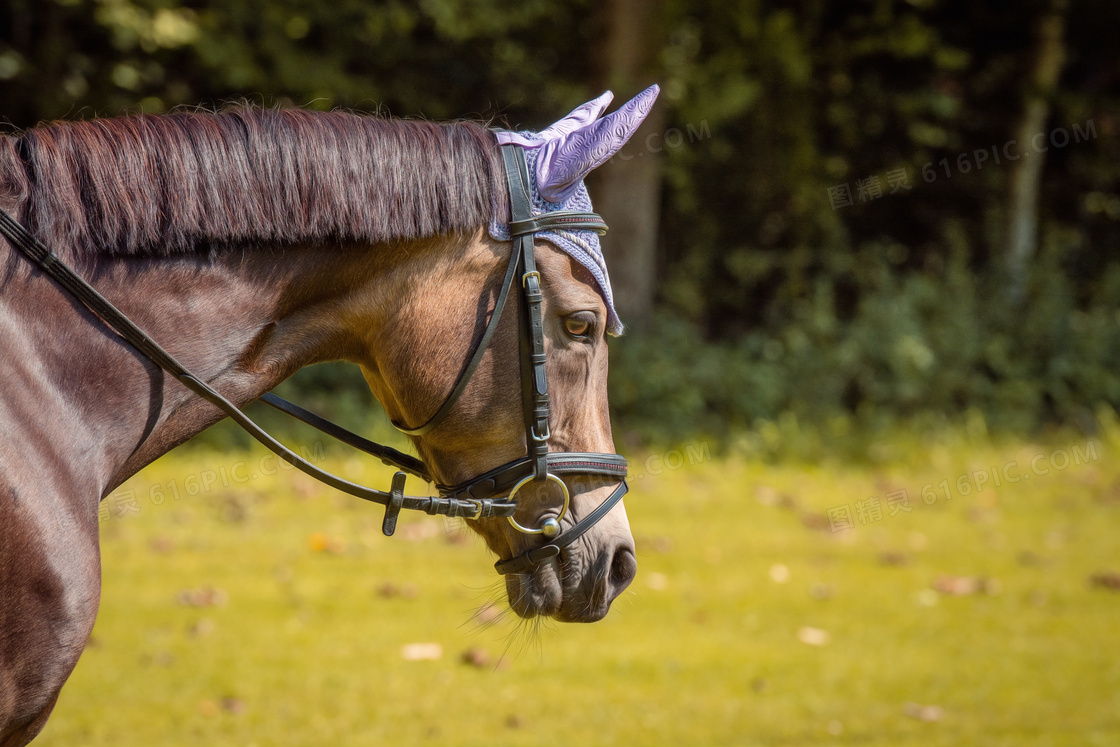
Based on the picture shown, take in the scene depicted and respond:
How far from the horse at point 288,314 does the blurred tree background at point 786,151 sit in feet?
22.0

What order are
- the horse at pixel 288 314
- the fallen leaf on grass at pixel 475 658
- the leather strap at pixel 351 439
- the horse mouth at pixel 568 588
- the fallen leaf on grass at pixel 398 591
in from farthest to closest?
the fallen leaf on grass at pixel 398 591 < the fallen leaf on grass at pixel 475 658 < the leather strap at pixel 351 439 < the horse mouth at pixel 568 588 < the horse at pixel 288 314

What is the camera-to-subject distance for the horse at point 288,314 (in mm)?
1749

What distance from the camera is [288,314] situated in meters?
2.04

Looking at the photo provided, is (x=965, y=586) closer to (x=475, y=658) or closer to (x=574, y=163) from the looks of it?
(x=475, y=658)

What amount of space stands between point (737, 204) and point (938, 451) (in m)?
4.81

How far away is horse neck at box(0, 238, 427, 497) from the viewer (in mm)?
1774

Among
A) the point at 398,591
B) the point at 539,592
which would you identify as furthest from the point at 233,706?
the point at 539,592

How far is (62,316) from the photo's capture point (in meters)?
1.79

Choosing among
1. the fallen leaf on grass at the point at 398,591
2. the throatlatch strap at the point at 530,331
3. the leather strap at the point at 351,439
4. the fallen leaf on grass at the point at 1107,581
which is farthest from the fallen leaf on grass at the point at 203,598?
the fallen leaf on grass at the point at 1107,581

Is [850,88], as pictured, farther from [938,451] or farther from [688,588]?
[688,588]

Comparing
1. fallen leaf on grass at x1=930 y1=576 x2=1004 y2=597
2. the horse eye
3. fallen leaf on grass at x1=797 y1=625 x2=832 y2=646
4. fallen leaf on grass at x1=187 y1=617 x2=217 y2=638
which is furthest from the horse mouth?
fallen leaf on grass at x1=930 y1=576 x2=1004 y2=597

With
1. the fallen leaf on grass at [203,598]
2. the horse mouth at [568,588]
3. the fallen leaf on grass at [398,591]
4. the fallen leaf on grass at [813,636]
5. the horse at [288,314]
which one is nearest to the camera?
the horse at [288,314]

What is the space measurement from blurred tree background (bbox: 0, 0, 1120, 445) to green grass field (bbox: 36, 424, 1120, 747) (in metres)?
1.80

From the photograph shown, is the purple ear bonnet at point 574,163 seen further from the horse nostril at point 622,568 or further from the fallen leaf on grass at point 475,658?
the fallen leaf on grass at point 475,658
